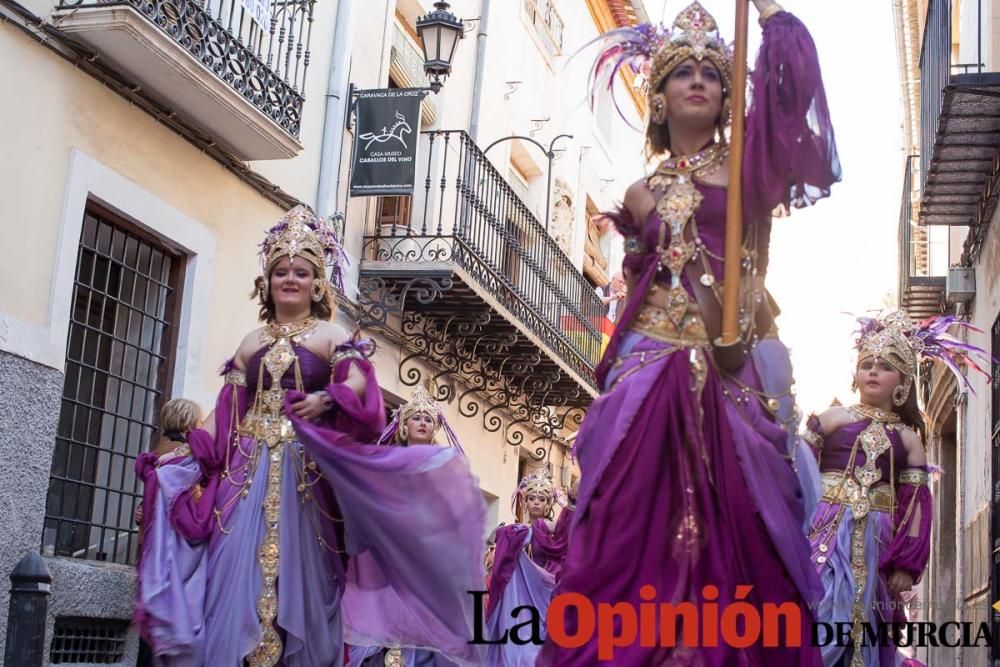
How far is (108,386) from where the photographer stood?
1044 cm

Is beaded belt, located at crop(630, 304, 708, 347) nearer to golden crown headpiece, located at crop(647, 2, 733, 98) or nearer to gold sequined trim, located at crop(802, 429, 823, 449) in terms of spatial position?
golden crown headpiece, located at crop(647, 2, 733, 98)

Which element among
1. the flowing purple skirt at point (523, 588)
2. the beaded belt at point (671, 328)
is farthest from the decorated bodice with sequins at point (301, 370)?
the flowing purple skirt at point (523, 588)

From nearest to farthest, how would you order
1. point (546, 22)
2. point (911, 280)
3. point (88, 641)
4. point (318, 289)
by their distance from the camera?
point (318, 289), point (88, 641), point (911, 280), point (546, 22)

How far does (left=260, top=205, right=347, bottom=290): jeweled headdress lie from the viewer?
24.4ft

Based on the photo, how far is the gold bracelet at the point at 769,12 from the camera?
514 cm

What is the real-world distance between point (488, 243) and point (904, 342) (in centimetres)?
913

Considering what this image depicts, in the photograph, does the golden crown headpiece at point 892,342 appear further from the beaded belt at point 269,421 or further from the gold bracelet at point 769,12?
the gold bracelet at point 769,12

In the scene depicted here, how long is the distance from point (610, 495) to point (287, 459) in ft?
8.52

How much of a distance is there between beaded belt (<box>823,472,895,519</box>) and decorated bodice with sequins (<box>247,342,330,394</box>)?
2901 mm

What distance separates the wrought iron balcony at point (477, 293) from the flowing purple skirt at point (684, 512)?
32.2ft

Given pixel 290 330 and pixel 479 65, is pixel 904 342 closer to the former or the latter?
pixel 290 330

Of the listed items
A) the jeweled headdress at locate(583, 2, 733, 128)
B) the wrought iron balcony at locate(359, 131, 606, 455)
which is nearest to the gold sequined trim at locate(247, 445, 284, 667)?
the jeweled headdress at locate(583, 2, 733, 128)

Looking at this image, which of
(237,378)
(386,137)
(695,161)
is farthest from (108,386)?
(695,161)

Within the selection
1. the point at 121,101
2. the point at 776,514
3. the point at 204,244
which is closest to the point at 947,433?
the point at 204,244
